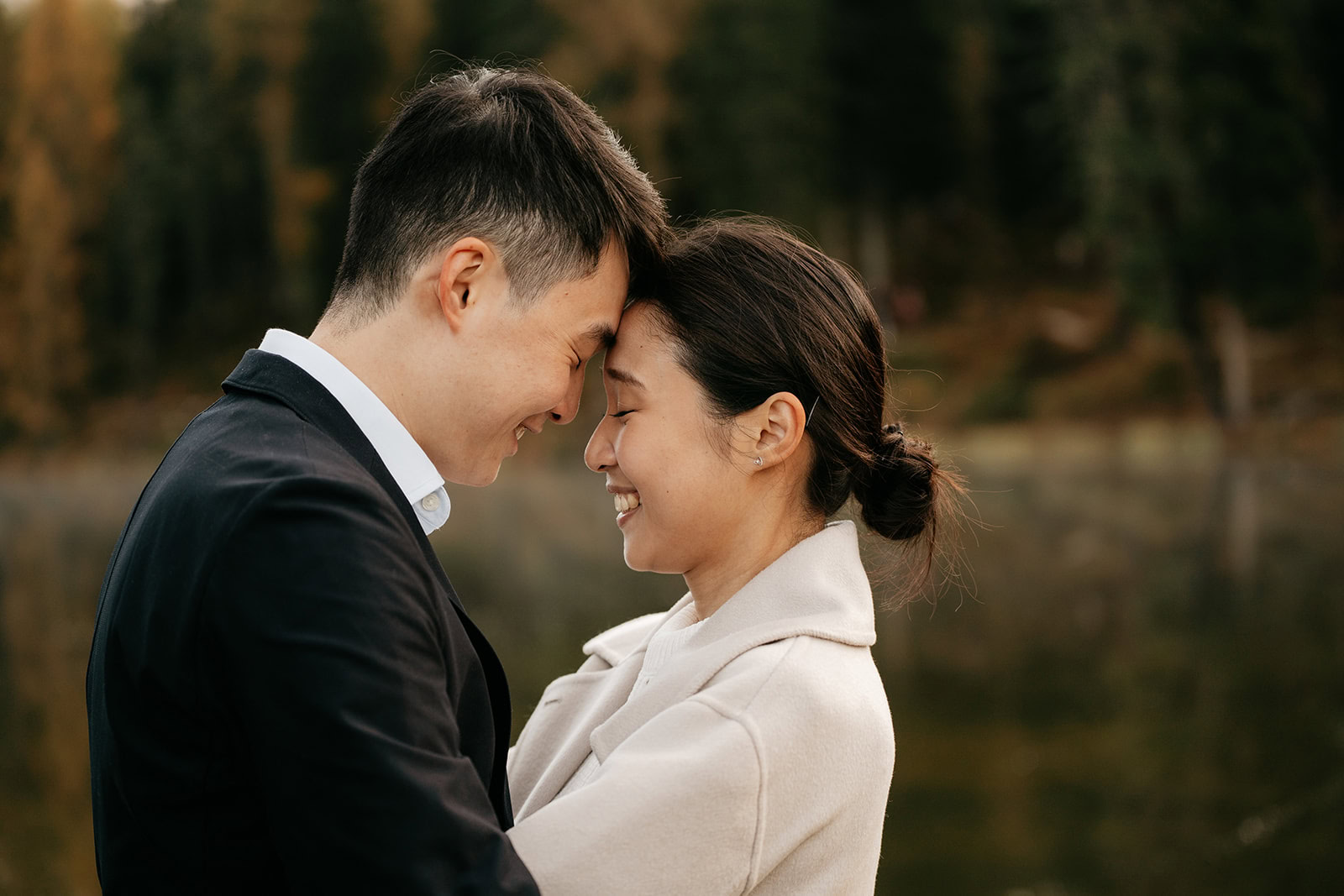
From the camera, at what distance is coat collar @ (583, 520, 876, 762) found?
1762 millimetres

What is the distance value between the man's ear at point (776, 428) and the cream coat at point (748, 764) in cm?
17

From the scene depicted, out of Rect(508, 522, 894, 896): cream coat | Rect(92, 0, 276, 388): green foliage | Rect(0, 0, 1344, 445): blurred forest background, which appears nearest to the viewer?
Rect(508, 522, 894, 896): cream coat

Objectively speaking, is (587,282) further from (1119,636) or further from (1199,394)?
(1199,394)

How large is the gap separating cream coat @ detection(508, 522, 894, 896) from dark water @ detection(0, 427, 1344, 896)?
25.7 inches

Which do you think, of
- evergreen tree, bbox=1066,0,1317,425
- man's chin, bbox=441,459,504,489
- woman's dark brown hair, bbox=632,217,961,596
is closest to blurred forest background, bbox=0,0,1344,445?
evergreen tree, bbox=1066,0,1317,425

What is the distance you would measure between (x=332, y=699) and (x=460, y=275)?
0.66 m

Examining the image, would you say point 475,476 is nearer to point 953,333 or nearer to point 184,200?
point 953,333

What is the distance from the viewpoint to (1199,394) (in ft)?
58.6

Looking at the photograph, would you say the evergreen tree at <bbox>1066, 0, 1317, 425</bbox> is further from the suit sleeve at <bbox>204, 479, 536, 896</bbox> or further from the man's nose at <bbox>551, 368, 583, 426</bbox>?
the suit sleeve at <bbox>204, 479, 536, 896</bbox>

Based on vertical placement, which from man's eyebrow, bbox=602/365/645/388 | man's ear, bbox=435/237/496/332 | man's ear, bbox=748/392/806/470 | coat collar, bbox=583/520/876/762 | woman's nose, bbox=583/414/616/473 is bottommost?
coat collar, bbox=583/520/876/762

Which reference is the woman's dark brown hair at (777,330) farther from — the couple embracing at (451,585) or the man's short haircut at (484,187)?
Result: the man's short haircut at (484,187)

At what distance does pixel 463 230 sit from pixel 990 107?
25.0m

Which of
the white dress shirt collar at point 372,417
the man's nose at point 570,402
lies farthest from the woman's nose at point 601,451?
the white dress shirt collar at point 372,417

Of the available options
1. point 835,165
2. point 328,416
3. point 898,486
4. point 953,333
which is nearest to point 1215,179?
point 953,333
